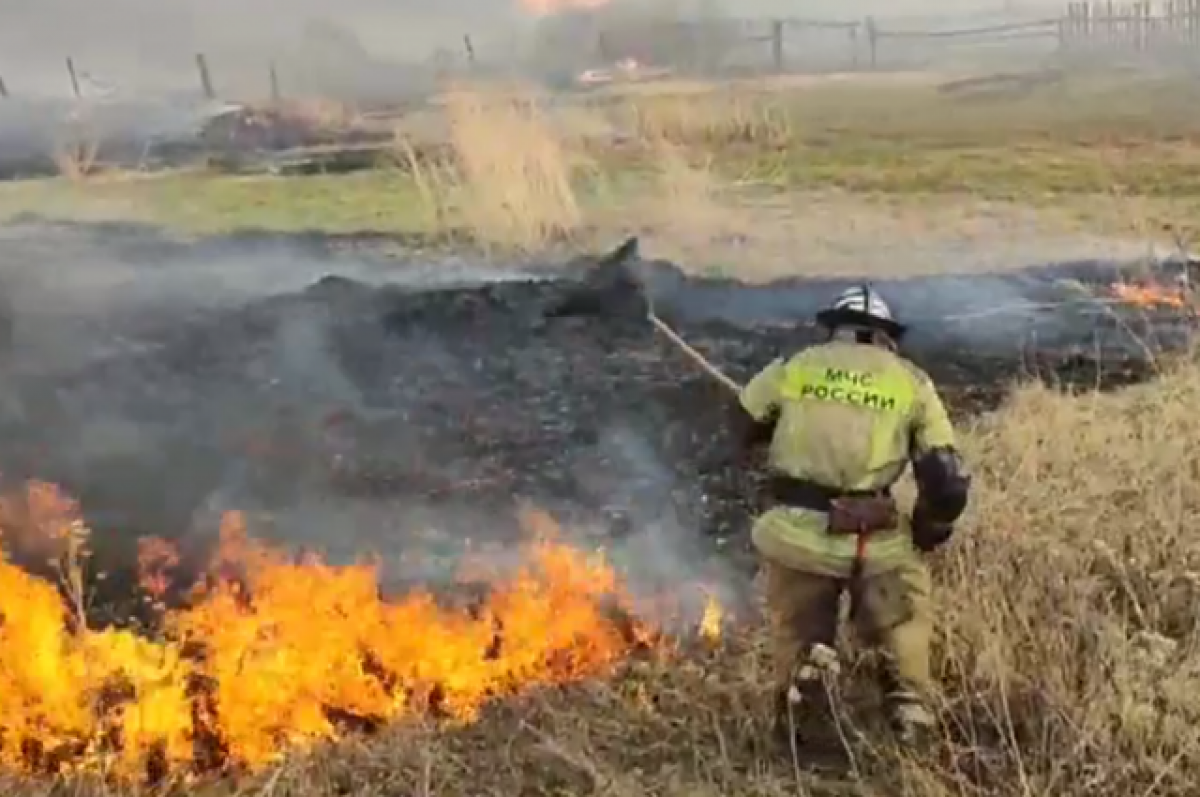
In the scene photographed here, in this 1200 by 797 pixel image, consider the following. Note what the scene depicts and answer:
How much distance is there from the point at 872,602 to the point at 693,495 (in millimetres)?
3349

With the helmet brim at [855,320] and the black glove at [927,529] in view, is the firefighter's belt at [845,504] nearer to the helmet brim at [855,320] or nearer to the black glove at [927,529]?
the black glove at [927,529]

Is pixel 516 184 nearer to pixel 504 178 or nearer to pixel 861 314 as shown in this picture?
pixel 504 178

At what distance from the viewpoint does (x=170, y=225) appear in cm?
1411

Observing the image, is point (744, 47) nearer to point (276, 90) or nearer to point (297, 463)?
point (276, 90)

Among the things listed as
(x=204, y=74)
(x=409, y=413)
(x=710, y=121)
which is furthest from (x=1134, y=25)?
(x=204, y=74)

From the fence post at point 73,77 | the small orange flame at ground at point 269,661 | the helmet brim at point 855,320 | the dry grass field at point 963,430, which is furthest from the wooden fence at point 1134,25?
the fence post at point 73,77

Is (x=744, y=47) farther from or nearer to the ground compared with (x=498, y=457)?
farther from the ground

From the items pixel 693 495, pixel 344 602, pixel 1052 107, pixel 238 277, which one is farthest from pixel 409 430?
pixel 1052 107

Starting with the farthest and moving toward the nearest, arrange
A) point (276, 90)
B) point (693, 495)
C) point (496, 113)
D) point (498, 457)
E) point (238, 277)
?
point (276, 90)
point (496, 113)
point (238, 277)
point (498, 457)
point (693, 495)

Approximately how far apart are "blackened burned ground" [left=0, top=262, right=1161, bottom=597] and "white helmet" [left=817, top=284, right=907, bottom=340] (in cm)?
285

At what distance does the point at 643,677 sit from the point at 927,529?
4.54ft

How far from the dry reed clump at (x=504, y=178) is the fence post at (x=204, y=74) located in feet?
14.0

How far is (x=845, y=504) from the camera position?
4559mm

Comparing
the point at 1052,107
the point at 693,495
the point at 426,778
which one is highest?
the point at 1052,107
